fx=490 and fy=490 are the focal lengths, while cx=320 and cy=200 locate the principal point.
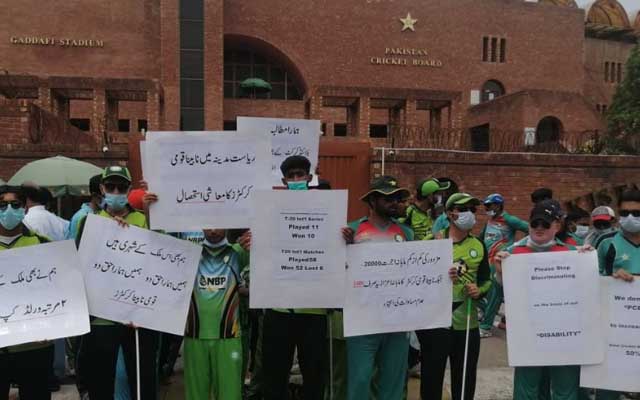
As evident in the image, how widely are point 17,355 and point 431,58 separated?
27625 mm

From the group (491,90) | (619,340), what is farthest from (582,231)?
(491,90)

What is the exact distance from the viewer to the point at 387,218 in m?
3.43

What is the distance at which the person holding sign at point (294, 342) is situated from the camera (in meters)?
3.38

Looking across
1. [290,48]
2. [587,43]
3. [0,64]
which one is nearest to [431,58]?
[290,48]

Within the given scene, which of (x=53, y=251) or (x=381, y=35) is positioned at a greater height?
(x=381, y=35)

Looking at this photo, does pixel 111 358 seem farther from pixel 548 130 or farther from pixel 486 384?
pixel 548 130

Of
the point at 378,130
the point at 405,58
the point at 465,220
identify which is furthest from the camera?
the point at 405,58

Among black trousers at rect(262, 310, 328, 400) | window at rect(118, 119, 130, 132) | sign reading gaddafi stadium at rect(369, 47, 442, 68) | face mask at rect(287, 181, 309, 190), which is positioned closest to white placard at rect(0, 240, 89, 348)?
black trousers at rect(262, 310, 328, 400)

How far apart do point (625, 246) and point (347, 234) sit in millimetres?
1922

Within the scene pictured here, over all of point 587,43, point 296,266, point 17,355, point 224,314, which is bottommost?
point 17,355

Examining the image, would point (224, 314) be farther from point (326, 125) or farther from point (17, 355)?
point (326, 125)

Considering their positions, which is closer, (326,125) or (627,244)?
(627,244)

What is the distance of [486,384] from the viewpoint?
4926 mm

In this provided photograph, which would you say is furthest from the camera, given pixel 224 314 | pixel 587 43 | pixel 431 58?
pixel 587 43
